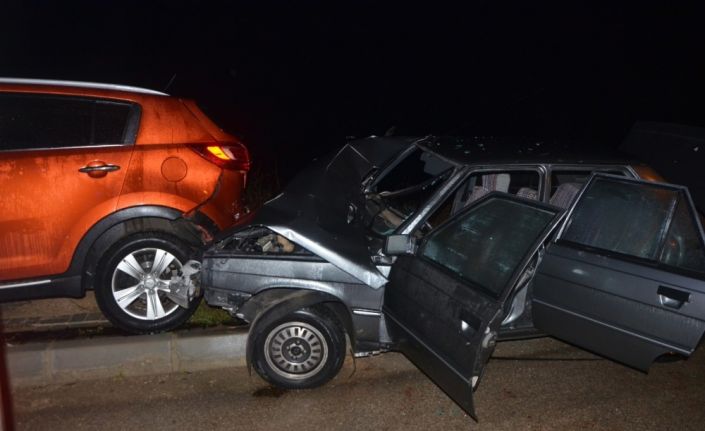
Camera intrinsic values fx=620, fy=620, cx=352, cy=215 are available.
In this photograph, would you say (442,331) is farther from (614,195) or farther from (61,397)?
(61,397)

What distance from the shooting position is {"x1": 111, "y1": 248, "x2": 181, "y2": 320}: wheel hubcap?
184 inches

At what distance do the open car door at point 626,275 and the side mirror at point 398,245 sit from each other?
86 centimetres

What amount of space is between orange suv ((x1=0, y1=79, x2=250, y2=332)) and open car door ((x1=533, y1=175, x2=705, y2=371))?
2563mm

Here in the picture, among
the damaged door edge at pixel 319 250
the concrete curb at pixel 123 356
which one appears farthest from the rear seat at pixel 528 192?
the concrete curb at pixel 123 356

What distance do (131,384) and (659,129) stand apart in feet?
15.5

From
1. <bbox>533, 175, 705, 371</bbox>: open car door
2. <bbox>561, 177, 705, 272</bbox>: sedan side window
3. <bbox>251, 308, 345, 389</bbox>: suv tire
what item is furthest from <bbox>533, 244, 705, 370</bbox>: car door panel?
<bbox>251, 308, 345, 389</bbox>: suv tire

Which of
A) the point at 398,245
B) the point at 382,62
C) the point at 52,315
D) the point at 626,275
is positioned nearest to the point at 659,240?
the point at 626,275

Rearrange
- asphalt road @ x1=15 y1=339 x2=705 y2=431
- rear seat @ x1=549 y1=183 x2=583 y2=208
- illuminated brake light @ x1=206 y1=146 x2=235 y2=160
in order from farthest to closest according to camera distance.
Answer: illuminated brake light @ x1=206 y1=146 x2=235 y2=160 → rear seat @ x1=549 y1=183 x2=583 y2=208 → asphalt road @ x1=15 y1=339 x2=705 y2=431

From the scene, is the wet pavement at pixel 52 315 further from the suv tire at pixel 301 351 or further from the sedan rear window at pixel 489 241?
the sedan rear window at pixel 489 241

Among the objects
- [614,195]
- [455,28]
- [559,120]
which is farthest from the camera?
[455,28]

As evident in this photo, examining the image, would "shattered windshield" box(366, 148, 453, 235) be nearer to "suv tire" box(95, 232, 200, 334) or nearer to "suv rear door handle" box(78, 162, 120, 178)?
"suv tire" box(95, 232, 200, 334)

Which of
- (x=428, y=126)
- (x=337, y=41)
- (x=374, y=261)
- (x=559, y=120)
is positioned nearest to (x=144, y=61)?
(x=337, y=41)

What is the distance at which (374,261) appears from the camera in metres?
4.14

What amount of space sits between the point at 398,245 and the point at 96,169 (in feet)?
7.48
